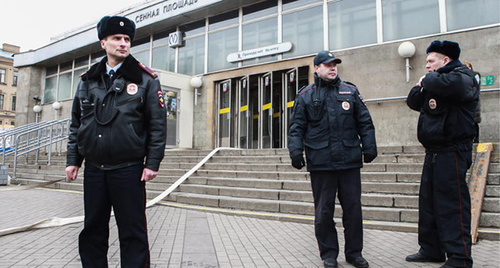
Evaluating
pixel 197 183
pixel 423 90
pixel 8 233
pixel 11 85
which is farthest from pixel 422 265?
pixel 11 85

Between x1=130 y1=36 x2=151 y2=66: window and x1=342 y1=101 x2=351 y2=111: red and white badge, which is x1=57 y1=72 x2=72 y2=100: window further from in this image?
x1=342 y1=101 x2=351 y2=111: red and white badge

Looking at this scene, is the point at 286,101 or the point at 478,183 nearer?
the point at 478,183

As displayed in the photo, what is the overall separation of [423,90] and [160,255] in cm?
283

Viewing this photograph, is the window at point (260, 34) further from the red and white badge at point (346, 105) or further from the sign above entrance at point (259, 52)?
the red and white badge at point (346, 105)

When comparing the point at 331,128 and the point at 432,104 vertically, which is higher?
the point at 432,104

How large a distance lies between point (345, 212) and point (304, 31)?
956cm

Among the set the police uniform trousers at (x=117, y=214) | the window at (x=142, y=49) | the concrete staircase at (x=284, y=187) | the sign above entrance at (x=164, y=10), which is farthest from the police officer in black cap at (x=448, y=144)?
the window at (x=142, y=49)

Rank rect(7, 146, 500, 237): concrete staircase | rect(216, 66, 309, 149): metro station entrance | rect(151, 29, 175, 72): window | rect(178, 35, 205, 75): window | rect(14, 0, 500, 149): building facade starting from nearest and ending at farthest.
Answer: rect(7, 146, 500, 237): concrete staircase → rect(14, 0, 500, 149): building facade → rect(216, 66, 309, 149): metro station entrance → rect(178, 35, 205, 75): window → rect(151, 29, 175, 72): window

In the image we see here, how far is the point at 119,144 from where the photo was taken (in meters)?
2.25

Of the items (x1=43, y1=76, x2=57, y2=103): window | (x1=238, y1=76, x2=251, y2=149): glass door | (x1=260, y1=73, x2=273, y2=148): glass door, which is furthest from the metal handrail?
(x1=260, y1=73, x2=273, y2=148): glass door

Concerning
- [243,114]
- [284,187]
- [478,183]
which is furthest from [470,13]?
[243,114]

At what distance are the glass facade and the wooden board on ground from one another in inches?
210

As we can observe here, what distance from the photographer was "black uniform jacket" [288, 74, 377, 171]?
124 inches

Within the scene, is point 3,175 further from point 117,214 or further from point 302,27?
point 302,27
